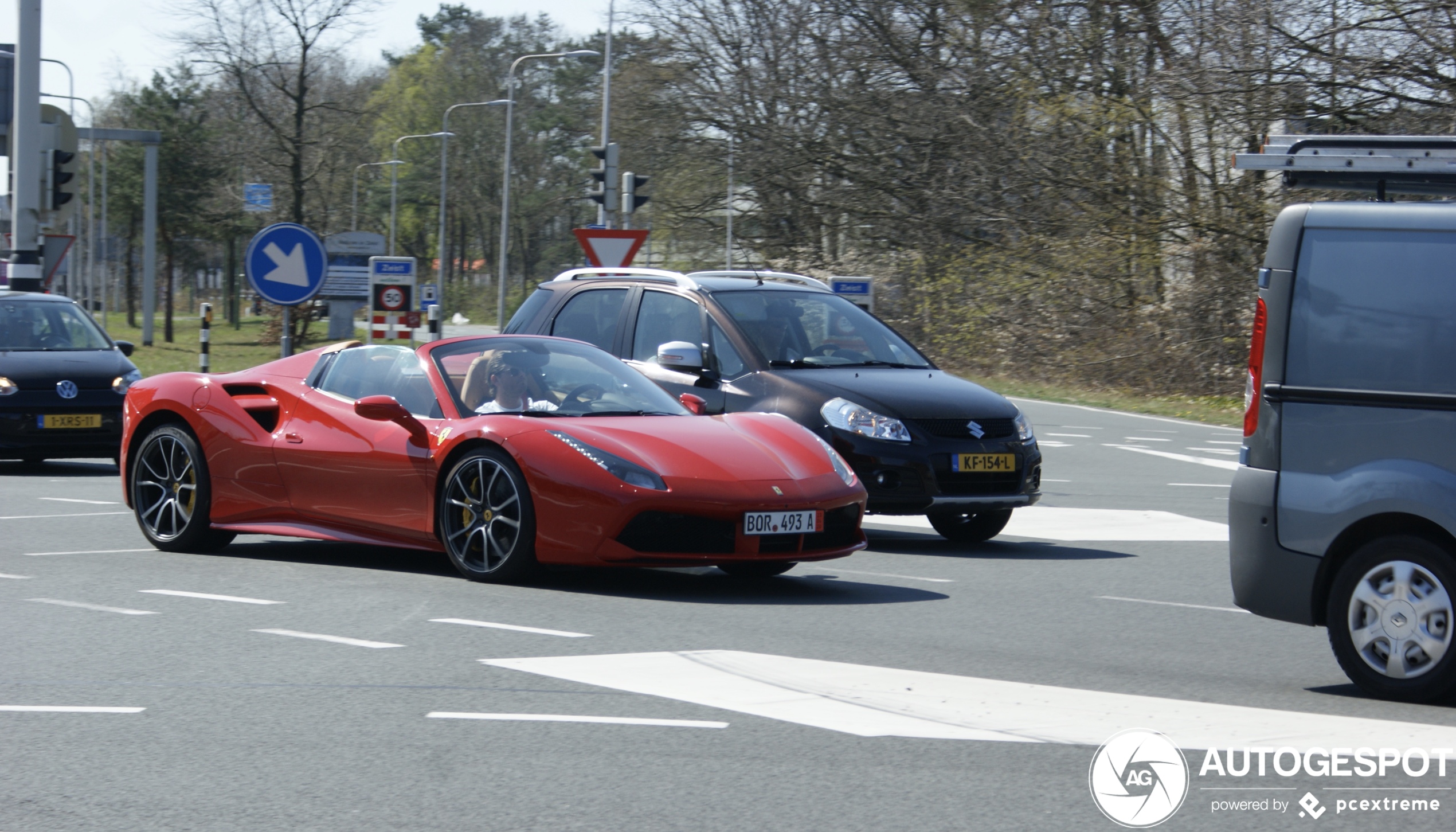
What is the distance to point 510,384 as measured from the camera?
361 inches

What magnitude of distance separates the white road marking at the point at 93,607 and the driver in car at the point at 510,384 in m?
2.00

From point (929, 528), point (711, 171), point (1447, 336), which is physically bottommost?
point (929, 528)

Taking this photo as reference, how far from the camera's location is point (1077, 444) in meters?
19.9

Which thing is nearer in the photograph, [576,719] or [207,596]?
[576,719]

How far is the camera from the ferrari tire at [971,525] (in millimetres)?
11328

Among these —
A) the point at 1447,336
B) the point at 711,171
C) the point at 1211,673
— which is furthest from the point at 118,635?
the point at 711,171

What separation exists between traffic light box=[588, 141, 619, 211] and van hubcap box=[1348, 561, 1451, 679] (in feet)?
60.8

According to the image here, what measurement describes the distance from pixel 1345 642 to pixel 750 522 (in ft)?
9.80

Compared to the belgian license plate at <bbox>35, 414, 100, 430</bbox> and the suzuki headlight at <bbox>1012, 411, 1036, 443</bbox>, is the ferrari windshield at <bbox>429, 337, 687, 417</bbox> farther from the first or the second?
the belgian license plate at <bbox>35, 414, 100, 430</bbox>

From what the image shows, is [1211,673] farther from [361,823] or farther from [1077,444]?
[1077,444]

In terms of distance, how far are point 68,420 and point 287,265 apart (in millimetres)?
2330

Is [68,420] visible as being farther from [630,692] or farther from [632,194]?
[630,692]

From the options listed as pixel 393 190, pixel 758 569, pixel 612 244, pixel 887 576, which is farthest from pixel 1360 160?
pixel 393 190

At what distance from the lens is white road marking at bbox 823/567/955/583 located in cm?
943
